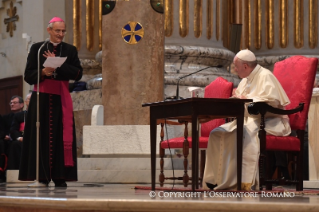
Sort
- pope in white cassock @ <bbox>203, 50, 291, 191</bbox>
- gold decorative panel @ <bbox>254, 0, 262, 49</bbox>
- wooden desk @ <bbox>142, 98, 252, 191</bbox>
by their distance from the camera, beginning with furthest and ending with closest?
gold decorative panel @ <bbox>254, 0, 262, 49</bbox> → pope in white cassock @ <bbox>203, 50, 291, 191</bbox> → wooden desk @ <bbox>142, 98, 252, 191</bbox>

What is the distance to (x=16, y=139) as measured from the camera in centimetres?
1006

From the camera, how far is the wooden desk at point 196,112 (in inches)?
208

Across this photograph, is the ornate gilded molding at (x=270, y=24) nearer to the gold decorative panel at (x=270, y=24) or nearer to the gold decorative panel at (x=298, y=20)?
the gold decorative panel at (x=270, y=24)

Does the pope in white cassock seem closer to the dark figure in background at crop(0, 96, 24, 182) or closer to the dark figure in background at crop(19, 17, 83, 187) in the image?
the dark figure in background at crop(19, 17, 83, 187)

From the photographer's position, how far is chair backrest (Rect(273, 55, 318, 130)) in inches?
254

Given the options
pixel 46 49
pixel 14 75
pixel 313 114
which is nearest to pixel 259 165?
pixel 313 114

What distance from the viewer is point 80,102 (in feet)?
34.8

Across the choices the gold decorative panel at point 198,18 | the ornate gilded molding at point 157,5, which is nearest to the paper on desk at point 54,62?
the ornate gilded molding at point 157,5

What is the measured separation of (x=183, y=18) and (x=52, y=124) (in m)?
3.66

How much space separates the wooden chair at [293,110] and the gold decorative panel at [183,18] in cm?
355

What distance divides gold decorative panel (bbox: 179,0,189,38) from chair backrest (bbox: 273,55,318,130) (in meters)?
3.72

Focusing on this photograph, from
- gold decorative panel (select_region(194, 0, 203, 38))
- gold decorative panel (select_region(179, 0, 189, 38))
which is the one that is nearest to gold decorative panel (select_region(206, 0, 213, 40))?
gold decorative panel (select_region(194, 0, 203, 38))

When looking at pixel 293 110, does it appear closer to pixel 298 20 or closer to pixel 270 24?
pixel 298 20

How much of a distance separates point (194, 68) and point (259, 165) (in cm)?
414
